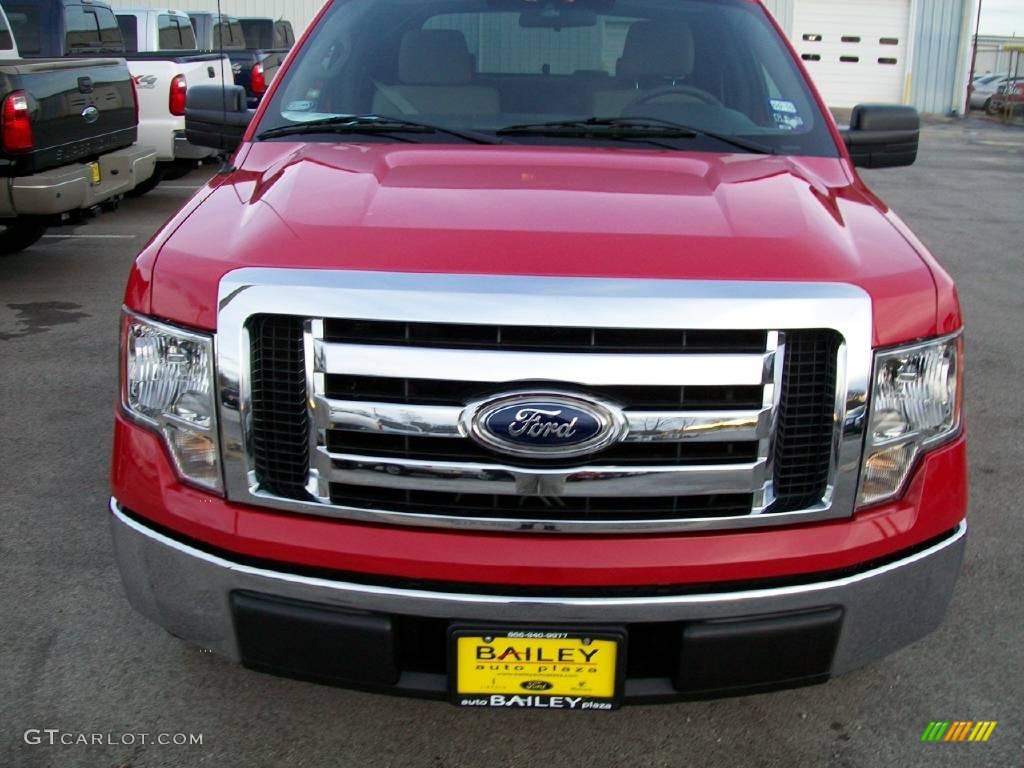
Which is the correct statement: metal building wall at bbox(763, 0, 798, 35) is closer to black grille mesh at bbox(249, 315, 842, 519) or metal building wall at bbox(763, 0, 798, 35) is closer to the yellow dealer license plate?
black grille mesh at bbox(249, 315, 842, 519)

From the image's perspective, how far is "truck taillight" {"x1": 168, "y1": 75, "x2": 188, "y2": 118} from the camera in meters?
10.1

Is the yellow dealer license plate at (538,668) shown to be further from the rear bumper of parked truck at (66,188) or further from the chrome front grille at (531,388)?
the rear bumper of parked truck at (66,188)

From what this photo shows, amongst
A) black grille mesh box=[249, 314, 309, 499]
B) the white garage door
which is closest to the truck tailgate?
black grille mesh box=[249, 314, 309, 499]

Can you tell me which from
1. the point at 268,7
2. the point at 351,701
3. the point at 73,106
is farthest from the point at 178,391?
the point at 268,7

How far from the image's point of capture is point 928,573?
228 cm

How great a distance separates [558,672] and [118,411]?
114 centimetres

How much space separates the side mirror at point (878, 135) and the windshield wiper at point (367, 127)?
143cm

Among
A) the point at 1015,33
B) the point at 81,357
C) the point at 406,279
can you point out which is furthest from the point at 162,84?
the point at 1015,33

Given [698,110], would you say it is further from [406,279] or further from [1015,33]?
[1015,33]

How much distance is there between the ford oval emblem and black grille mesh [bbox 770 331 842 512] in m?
0.35

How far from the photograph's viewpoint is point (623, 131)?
10.2ft

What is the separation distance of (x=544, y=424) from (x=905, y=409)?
0.79 meters

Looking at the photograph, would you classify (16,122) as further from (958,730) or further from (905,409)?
(958,730)

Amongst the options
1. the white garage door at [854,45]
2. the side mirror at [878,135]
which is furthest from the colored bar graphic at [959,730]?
the white garage door at [854,45]
